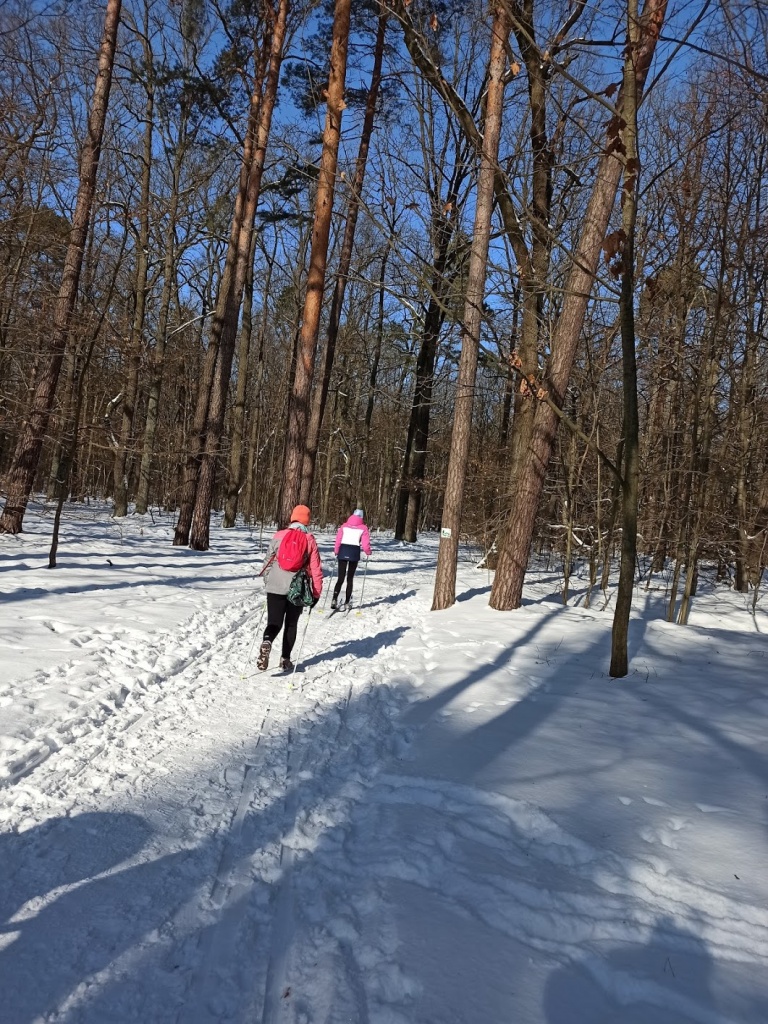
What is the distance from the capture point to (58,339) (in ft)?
36.6

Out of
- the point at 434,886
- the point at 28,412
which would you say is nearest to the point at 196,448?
the point at 28,412

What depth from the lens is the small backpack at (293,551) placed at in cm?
692

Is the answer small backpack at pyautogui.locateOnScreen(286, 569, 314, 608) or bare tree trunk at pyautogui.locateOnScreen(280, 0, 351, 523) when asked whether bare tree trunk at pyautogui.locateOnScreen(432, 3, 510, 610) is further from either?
small backpack at pyautogui.locateOnScreen(286, 569, 314, 608)

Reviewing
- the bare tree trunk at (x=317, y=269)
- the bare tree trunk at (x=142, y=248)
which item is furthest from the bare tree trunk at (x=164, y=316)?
the bare tree trunk at (x=317, y=269)

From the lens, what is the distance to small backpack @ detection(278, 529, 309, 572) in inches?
273

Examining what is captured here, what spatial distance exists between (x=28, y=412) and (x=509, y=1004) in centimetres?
1257

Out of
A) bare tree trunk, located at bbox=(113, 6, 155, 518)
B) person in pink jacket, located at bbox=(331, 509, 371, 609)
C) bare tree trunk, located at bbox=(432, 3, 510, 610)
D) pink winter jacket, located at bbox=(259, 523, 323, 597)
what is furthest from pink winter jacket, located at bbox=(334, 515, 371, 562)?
bare tree trunk, located at bbox=(113, 6, 155, 518)

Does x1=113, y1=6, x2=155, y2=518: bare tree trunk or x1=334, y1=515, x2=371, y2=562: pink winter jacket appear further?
x1=113, y1=6, x2=155, y2=518: bare tree trunk

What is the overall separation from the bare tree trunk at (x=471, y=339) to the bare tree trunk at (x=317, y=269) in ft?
10.5

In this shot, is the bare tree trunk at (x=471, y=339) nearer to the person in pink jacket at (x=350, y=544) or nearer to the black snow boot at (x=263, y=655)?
the person in pink jacket at (x=350, y=544)

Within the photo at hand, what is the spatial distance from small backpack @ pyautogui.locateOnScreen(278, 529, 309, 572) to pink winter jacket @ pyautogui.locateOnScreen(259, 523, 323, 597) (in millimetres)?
45

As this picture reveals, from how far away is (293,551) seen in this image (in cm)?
698

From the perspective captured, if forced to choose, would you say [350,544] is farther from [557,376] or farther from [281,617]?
[557,376]

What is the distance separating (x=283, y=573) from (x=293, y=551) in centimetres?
26
